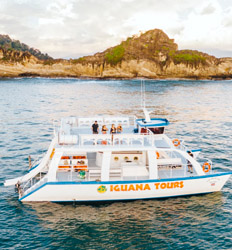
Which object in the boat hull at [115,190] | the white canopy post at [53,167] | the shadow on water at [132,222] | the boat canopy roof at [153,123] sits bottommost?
the shadow on water at [132,222]

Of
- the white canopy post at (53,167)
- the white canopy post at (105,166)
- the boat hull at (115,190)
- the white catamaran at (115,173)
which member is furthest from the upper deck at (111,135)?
the boat hull at (115,190)

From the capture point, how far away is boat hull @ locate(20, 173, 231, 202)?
706 inches

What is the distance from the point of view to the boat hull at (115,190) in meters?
17.9

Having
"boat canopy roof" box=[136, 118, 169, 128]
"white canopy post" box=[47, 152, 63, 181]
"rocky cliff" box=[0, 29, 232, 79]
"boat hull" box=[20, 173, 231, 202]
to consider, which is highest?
"rocky cliff" box=[0, 29, 232, 79]

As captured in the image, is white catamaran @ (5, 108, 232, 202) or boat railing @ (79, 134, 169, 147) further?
boat railing @ (79, 134, 169, 147)

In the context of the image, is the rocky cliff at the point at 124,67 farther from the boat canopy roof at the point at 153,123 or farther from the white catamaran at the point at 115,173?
the white catamaran at the point at 115,173

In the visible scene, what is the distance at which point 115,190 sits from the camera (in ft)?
60.0

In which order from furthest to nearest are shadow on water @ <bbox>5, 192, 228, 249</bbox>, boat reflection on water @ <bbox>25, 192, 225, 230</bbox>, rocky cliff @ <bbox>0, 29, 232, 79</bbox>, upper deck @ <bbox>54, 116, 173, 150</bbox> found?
rocky cliff @ <bbox>0, 29, 232, 79</bbox>, upper deck @ <bbox>54, 116, 173, 150</bbox>, boat reflection on water @ <bbox>25, 192, 225, 230</bbox>, shadow on water @ <bbox>5, 192, 228, 249</bbox>

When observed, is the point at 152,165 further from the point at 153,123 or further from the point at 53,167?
the point at 53,167

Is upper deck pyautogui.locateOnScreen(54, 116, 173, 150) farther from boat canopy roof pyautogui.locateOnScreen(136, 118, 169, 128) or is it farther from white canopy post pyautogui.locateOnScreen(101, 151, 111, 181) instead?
white canopy post pyautogui.locateOnScreen(101, 151, 111, 181)

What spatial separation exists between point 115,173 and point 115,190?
4.89ft

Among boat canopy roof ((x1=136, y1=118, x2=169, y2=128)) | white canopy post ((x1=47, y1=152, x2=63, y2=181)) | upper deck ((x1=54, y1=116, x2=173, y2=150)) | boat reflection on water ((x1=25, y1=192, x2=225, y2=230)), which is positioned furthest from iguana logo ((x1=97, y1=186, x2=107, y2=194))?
boat canopy roof ((x1=136, y1=118, x2=169, y2=128))

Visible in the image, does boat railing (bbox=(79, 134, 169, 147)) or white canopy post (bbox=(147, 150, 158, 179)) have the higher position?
boat railing (bbox=(79, 134, 169, 147))

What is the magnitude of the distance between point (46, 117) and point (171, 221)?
1460 inches
